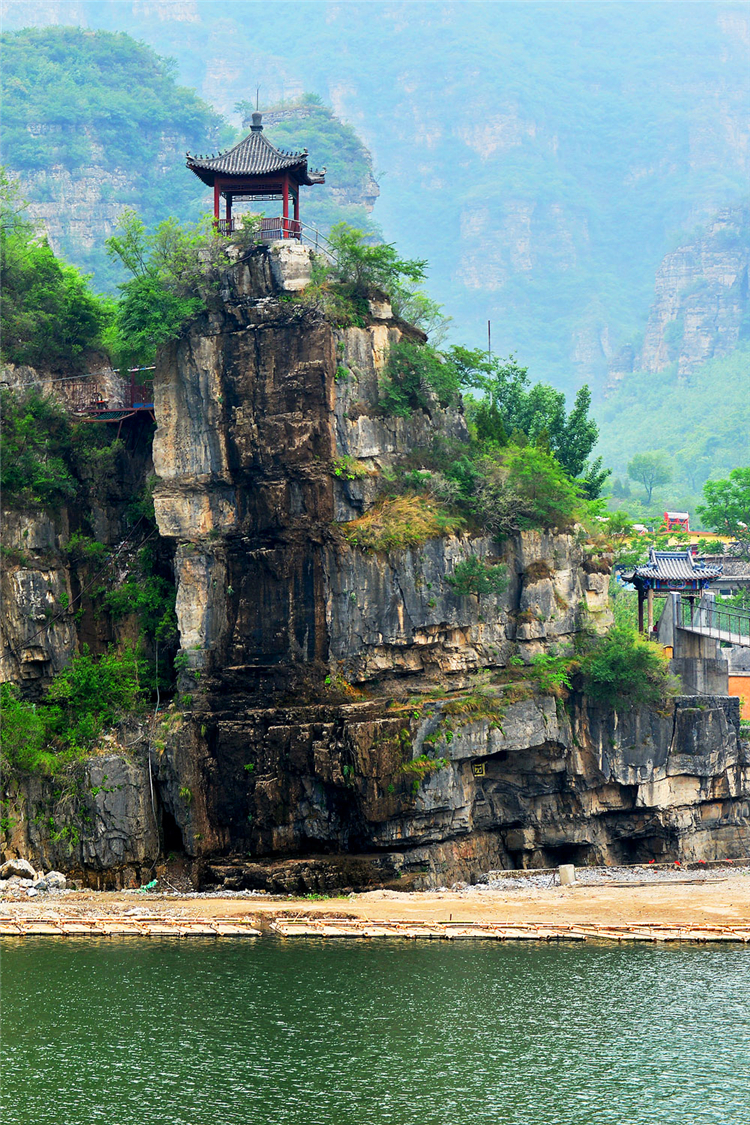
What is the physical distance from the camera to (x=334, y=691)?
5141 centimetres

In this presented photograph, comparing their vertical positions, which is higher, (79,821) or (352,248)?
(352,248)

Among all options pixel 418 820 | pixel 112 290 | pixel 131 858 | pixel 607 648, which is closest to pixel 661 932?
pixel 418 820

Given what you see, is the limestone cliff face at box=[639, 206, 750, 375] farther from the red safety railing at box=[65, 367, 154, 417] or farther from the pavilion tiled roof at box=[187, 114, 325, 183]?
the red safety railing at box=[65, 367, 154, 417]

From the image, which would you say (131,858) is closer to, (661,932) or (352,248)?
(661,932)

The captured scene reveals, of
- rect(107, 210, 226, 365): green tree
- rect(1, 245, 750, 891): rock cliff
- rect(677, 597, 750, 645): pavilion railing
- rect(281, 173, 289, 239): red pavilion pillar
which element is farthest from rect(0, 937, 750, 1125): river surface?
rect(281, 173, 289, 239): red pavilion pillar

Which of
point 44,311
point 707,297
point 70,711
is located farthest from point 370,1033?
point 707,297

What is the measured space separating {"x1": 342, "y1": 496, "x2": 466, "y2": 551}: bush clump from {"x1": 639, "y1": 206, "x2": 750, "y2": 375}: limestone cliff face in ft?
388

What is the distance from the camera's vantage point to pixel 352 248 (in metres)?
55.5

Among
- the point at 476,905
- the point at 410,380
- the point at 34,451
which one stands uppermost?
the point at 410,380

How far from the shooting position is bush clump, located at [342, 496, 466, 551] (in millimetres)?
52438

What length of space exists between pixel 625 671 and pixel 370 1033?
75.1 feet

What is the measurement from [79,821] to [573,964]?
19271mm

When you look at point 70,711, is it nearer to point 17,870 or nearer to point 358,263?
point 17,870

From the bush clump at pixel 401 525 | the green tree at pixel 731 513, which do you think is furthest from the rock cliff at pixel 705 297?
the bush clump at pixel 401 525
